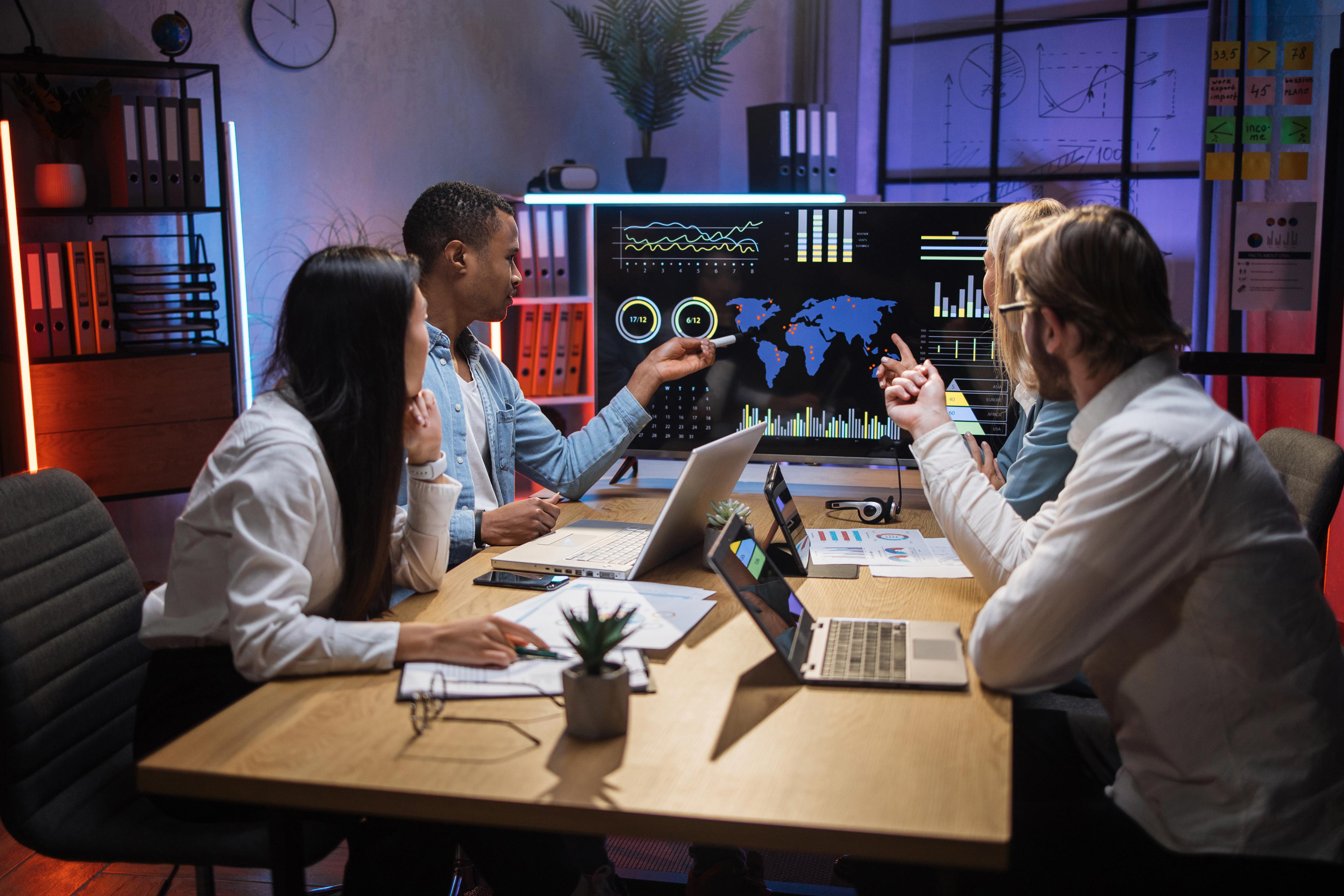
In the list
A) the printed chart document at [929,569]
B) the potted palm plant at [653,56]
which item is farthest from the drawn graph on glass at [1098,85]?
the printed chart document at [929,569]

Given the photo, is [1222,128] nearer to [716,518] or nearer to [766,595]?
[716,518]

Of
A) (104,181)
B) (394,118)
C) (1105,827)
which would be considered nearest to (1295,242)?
(1105,827)

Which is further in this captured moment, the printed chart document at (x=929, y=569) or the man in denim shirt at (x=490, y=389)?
the man in denim shirt at (x=490, y=389)

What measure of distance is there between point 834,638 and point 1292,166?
8.35ft

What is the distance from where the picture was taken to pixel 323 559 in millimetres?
1411

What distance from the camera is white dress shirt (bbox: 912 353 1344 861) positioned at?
45.4 inches

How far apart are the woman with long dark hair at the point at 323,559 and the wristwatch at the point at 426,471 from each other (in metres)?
0.10

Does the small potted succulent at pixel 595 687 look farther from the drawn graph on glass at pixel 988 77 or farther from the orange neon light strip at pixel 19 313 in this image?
the drawn graph on glass at pixel 988 77

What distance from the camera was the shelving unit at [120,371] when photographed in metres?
3.25

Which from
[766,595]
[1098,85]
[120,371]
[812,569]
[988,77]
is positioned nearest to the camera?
[766,595]

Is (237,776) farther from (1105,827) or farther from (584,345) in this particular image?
(584,345)

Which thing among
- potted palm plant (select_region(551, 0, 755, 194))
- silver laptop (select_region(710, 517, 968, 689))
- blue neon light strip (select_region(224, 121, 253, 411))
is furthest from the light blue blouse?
blue neon light strip (select_region(224, 121, 253, 411))

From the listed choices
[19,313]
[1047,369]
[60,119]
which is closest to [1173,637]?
[1047,369]

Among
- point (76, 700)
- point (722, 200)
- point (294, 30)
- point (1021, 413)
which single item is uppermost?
point (294, 30)
